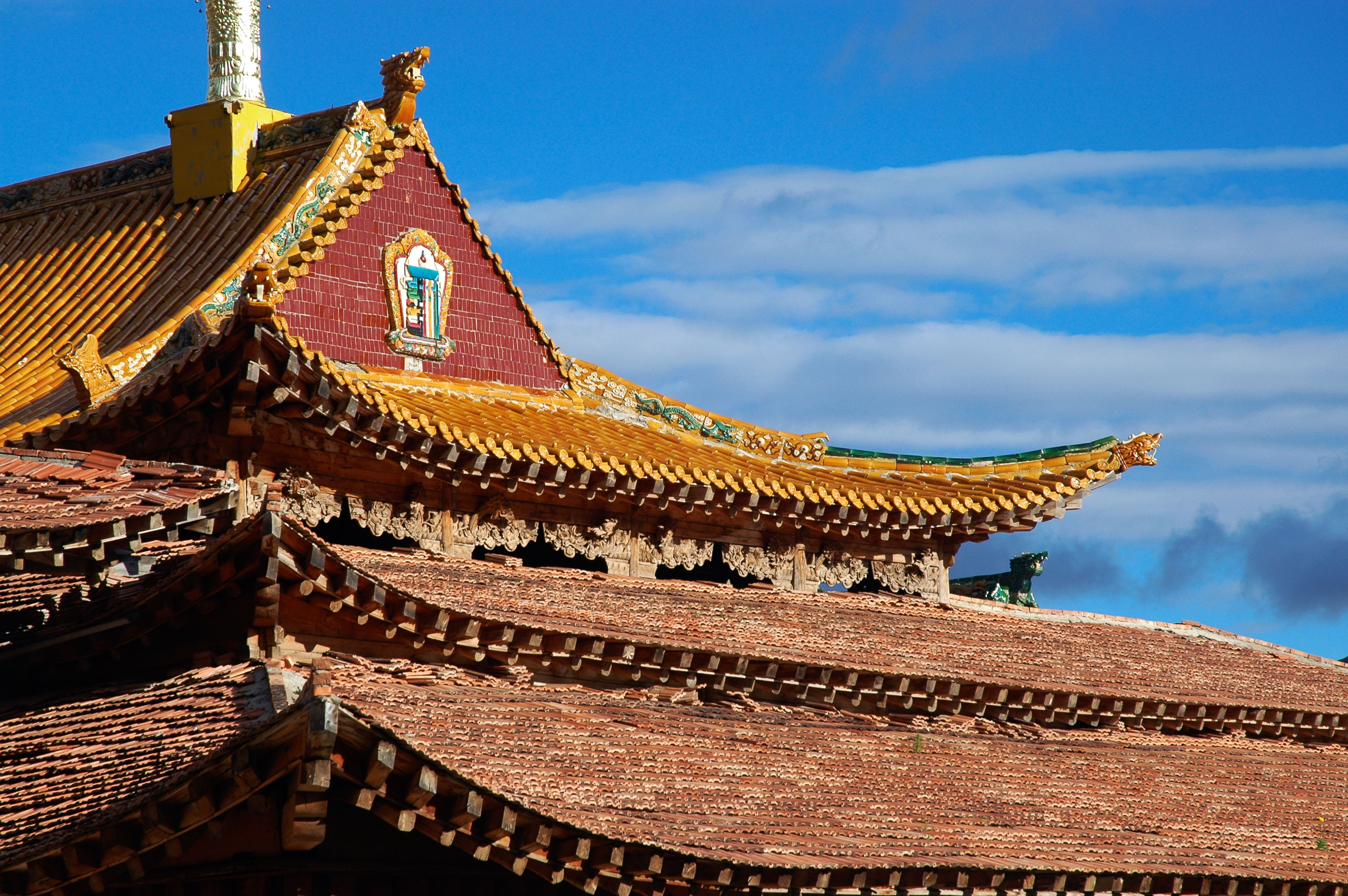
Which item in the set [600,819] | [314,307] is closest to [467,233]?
[314,307]

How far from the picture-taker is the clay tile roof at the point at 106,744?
10.0 metres

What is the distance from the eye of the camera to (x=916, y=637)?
17375 mm

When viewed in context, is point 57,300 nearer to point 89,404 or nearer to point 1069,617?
point 89,404

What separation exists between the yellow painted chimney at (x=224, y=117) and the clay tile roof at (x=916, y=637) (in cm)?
682

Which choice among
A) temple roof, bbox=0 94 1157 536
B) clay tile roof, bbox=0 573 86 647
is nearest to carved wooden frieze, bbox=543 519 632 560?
temple roof, bbox=0 94 1157 536

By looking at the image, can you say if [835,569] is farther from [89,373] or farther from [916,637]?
[89,373]

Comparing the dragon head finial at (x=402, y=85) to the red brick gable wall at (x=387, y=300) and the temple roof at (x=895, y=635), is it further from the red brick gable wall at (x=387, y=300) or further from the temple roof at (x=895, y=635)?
the temple roof at (x=895, y=635)

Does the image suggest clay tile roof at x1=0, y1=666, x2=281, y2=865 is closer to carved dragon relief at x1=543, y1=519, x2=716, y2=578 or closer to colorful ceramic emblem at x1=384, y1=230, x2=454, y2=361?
carved dragon relief at x1=543, y1=519, x2=716, y2=578

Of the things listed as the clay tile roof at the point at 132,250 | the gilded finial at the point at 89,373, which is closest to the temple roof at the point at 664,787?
the gilded finial at the point at 89,373

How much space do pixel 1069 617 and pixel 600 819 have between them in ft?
32.1

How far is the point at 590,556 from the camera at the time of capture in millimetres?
16562

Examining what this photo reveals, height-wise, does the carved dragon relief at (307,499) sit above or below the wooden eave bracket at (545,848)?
above

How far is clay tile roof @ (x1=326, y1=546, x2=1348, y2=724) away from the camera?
1470 cm

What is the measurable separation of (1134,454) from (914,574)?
278cm
